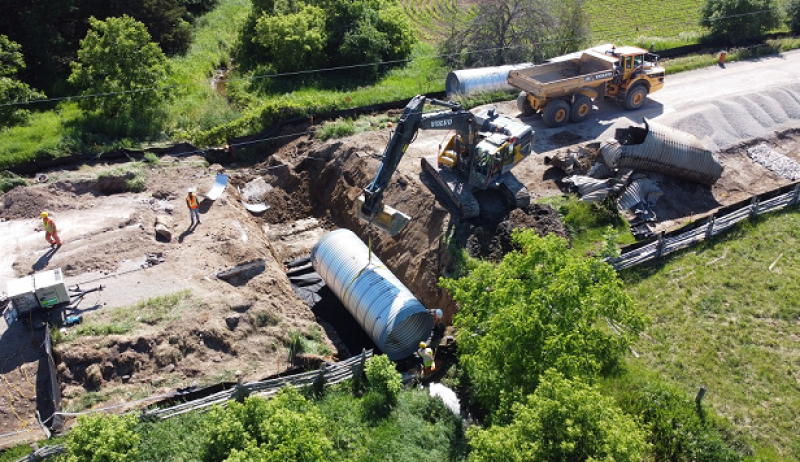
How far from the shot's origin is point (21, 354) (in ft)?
51.2

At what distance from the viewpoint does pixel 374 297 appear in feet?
56.6

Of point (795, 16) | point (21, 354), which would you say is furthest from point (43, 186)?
point (795, 16)

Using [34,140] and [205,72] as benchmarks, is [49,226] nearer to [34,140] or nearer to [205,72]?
[34,140]

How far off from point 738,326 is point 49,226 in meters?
21.0

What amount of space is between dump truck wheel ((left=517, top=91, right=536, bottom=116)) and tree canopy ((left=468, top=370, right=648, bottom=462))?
723 inches

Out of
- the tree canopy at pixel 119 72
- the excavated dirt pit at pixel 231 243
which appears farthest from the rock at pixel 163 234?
the tree canopy at pixel 119 72

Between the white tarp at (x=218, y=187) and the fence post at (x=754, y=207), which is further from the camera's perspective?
the white tarp at (x=218, y=187)

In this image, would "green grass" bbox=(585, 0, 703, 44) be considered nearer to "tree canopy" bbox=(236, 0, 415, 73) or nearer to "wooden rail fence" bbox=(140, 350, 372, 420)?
"tree canopy" bbox=(236, 0, 415, 73)

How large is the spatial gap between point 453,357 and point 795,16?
32429 mm

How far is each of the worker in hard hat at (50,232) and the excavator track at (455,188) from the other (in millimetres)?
12744

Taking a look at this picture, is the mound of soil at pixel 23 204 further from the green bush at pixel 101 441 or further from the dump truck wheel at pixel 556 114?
the dump truck wheel at pixel 556 114

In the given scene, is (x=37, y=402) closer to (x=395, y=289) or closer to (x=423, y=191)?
(x=395, y=289)

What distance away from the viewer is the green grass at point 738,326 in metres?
14.9

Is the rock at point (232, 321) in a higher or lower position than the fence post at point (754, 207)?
higher
